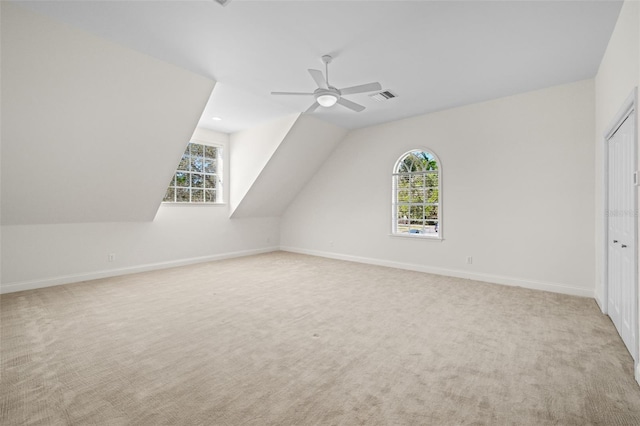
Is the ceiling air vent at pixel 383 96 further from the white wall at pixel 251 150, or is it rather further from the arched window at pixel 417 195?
the white wall at pixel 251 150

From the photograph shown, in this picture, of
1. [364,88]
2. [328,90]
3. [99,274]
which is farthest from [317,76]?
[99,274]

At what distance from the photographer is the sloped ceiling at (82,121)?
9.40 feet

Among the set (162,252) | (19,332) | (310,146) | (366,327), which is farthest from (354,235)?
(19,332)

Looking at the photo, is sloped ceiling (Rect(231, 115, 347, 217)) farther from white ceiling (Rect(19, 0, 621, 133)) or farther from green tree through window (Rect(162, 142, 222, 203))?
white ceiling (Rect(19, 0, 621, 133))

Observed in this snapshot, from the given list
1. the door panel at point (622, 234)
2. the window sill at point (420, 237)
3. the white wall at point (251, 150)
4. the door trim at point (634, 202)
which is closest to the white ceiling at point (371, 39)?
the door trim at point (634, 202)

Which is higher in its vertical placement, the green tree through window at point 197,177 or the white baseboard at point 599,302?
the green tree through window at point 197,177

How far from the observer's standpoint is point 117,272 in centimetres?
507

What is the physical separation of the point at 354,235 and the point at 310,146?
2.18m

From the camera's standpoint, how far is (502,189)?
4512mm

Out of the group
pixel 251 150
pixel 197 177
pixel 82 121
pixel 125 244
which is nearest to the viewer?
pixel 82 121

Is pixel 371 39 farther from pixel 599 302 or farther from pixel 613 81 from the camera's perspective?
pixel 599 302

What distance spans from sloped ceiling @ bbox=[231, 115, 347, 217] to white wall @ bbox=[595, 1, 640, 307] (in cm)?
407

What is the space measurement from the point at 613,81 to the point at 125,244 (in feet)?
23.4

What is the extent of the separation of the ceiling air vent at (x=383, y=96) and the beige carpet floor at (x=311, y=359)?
294cm
